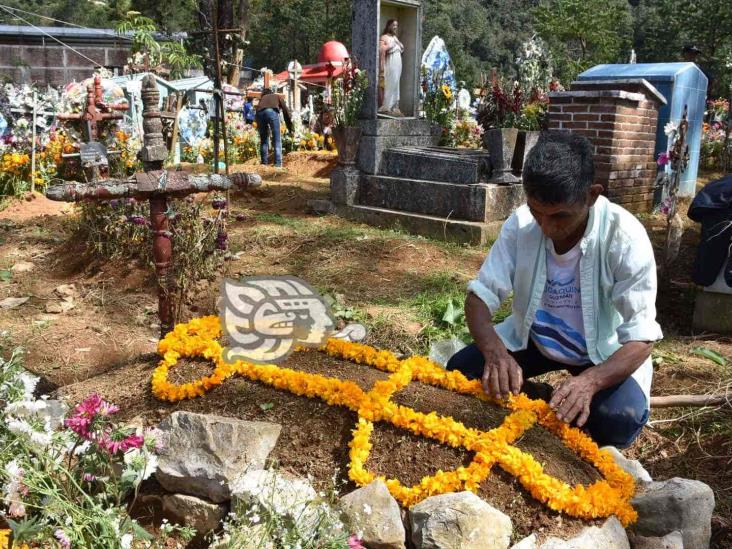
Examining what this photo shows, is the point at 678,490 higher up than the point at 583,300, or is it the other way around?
the point at 583,300

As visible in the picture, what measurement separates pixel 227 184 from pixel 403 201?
4195mm

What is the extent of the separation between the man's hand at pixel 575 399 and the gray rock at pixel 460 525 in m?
0.50

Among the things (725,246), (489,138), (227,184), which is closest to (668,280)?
(725,246)

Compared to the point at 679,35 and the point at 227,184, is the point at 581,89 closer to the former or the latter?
the point at 227,184

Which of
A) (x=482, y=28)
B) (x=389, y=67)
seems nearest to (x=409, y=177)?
(x=389, y=67)

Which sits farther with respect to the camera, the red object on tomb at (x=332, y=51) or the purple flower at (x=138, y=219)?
the red object on tomb at (x=332, y=51)

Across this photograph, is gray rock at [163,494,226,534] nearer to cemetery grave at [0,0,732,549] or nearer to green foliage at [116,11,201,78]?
cemetery grave at [0,0,732,549]

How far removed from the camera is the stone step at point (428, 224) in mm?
6234

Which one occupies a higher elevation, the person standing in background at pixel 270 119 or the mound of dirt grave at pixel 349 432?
the person standing in background at pixel 270 119

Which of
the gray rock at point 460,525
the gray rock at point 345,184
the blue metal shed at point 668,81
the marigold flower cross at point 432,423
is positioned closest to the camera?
the gray rock at point 460,525

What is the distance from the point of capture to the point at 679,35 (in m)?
33.5

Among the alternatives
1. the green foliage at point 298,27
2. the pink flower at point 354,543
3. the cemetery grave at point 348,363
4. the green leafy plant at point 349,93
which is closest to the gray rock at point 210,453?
the cemetery grave at point 348,363

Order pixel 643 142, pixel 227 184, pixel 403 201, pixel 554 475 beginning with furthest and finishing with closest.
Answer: pixel 643 142
pixel 403 201
pixel 227 184
pixel 554 475

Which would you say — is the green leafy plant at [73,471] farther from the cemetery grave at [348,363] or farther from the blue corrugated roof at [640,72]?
the blue corrugated roof at [640,72]
